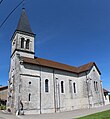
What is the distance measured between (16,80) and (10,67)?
6.02 meters

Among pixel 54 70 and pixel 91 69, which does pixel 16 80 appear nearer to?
pixel 54 70

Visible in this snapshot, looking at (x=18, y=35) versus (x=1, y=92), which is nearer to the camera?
(x=18, y=35)

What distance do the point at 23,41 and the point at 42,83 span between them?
983 centimetres

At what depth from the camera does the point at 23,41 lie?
28.9 m

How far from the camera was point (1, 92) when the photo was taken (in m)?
37.4

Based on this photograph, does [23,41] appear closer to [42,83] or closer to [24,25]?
[24,25]

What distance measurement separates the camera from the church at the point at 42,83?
2295 centimetres

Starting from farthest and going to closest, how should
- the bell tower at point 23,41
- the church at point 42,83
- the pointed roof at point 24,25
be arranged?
the pointed roof at point 24,25 → the bell tower at point 23,41 → the church at point 42,83

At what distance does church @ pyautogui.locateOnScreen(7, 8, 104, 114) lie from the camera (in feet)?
75.3

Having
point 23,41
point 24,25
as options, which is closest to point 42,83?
point 23,41

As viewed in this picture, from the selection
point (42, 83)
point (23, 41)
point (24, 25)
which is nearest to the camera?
point (42, 83)

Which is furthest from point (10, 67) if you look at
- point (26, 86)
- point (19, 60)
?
point (26, 86)

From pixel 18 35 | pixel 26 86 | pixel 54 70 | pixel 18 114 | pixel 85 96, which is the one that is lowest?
pixel 18 114

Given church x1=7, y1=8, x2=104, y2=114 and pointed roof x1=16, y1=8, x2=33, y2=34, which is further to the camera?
pointed roof x1=16, y1=8, x2=33, y2=34
